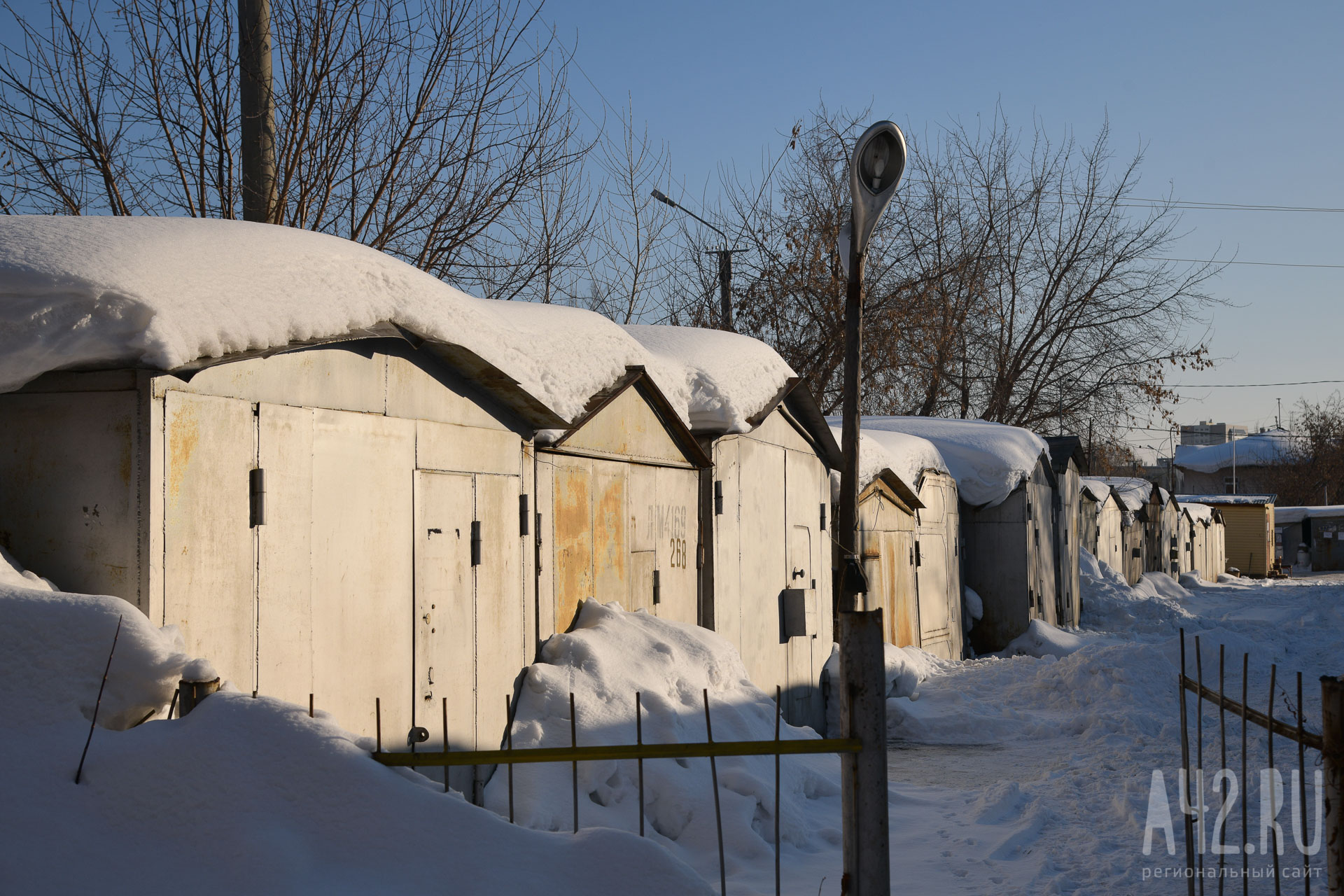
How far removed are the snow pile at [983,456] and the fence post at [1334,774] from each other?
13.1m

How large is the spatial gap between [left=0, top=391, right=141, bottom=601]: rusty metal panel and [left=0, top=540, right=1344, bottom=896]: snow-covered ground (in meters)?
0.29

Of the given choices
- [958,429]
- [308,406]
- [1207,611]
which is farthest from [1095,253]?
[308,406]

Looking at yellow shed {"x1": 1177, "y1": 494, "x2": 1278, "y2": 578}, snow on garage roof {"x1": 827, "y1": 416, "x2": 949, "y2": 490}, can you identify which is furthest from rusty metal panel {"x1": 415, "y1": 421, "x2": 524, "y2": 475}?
yellow shed {"x1": 1177, "y1": 494, "x2": 1278, "y2": 578}

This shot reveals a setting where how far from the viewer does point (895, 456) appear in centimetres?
1366

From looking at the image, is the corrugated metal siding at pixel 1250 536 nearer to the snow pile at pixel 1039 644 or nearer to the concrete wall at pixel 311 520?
the snow pile at pixel 1039 644

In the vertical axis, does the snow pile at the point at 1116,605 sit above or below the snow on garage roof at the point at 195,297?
below

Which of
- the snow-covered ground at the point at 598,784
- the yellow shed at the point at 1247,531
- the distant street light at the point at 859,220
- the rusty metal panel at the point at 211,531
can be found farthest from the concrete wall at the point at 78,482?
the yellow shed at the point at 1247,531

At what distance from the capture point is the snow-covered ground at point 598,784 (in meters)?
2.72

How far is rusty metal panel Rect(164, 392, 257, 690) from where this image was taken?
3.58 metres

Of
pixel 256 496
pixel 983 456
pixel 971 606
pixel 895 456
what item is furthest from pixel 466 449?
pixel 971 606

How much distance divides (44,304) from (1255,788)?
7227mm

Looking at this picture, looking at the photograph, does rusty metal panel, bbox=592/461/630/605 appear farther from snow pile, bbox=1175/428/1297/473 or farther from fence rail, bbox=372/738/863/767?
snow pile, bbox=1175/428/1297/473

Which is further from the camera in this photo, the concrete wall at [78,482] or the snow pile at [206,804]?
the concrete wall at [78,482]

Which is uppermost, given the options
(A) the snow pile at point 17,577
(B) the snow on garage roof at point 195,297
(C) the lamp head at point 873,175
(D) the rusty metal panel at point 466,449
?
(C) the lamp head at point 873,175
